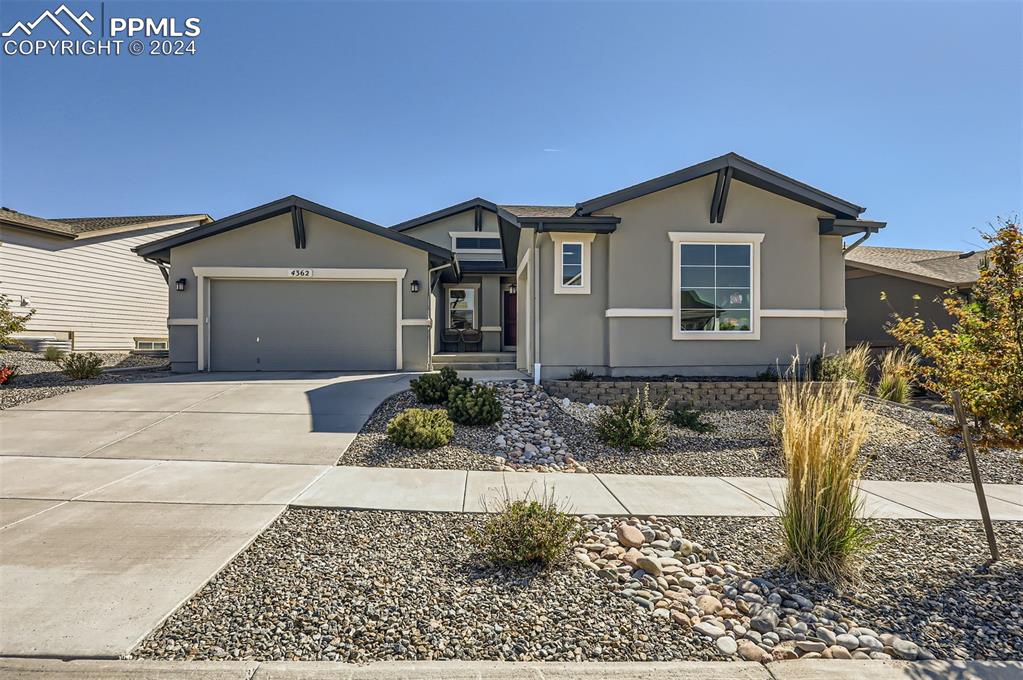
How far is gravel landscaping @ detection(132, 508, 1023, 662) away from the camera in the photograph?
259cm

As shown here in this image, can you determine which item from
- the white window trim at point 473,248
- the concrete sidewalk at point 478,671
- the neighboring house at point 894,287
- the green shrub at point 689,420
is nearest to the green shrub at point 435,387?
the green shrub at point 689,420

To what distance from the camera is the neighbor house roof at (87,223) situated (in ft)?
47.1

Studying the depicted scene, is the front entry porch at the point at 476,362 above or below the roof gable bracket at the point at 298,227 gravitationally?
below

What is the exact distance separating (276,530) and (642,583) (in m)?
2.79

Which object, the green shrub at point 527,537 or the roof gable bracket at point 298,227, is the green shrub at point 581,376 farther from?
the roof gable bracket at point 298,227

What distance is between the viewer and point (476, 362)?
45.7 feet

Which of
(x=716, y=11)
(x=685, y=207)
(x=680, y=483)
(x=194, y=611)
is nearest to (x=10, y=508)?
(x=194, y=611)

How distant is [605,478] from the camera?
5.87m

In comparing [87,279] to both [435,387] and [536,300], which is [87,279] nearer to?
[435,387]

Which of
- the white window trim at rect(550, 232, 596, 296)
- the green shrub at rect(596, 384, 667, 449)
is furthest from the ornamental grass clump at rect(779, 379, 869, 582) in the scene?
the white window trim at rect(550, 232, 596, 296)

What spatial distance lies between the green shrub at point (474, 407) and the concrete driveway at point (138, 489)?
1.40m

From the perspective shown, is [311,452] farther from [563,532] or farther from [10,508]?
[563,532]

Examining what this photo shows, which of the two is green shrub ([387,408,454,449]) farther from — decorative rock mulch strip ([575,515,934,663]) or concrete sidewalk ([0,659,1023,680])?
concrete sidewalk ([0,659,1023,680])

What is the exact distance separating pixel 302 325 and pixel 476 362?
4568 mm
